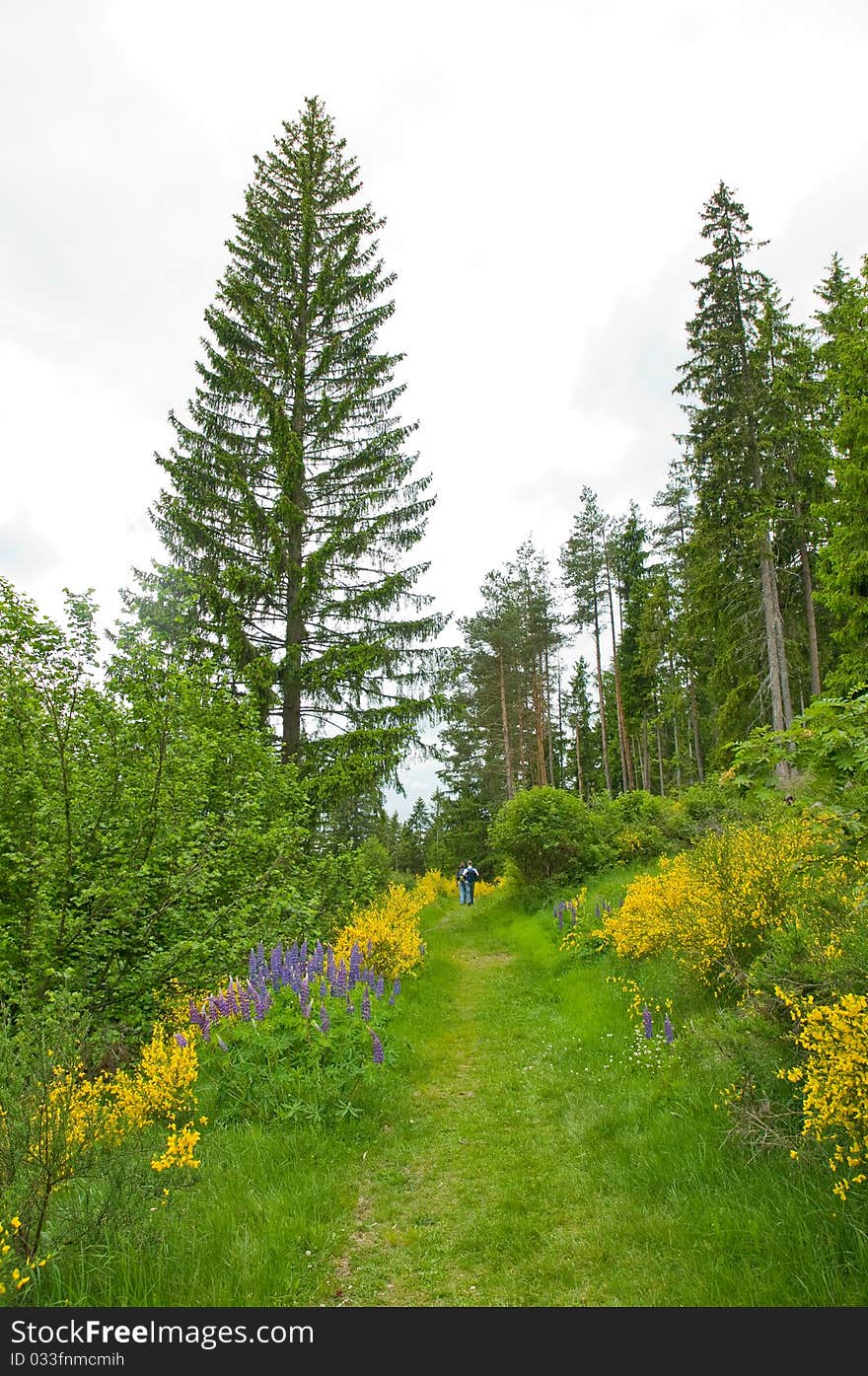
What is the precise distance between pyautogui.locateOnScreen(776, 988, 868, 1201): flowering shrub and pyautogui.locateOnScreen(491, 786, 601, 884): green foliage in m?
12.3

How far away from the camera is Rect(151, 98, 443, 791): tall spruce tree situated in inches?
485

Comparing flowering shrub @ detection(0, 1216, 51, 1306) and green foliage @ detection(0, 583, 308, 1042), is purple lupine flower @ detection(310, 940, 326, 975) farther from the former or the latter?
flowering shrub @ detection(0, 1216, 51, 1306)

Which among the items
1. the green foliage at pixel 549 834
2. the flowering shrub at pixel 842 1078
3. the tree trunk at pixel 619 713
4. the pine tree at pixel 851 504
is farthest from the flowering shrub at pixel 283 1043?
the tree trunk at pixel 619 713

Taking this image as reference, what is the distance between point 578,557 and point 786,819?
3073 cm

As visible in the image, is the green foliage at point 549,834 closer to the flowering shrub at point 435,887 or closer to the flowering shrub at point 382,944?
the flowering shrub at point 382,944

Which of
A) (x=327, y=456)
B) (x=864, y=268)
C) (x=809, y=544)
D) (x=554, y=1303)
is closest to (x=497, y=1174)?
(x=554, y=1303)

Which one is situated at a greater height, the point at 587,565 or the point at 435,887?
the point at 587,565

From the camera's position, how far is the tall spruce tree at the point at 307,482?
12320mm

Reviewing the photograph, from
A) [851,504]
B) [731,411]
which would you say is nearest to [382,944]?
Result: [851,504]

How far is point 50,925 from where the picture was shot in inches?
158

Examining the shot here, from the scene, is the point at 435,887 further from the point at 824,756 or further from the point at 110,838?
the point at 824,756

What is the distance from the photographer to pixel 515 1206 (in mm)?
3793

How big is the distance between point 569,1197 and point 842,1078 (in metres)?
2.09

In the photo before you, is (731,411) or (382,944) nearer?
(382,944)
